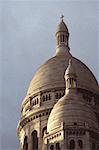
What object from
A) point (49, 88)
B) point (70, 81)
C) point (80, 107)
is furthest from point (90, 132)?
point (49, 88)

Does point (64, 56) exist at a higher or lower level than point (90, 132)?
higher

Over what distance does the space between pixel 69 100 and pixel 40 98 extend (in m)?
9.71

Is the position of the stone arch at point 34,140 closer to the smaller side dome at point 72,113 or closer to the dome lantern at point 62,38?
the smaller side dome at point 72,113

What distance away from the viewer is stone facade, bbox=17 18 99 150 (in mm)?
65500

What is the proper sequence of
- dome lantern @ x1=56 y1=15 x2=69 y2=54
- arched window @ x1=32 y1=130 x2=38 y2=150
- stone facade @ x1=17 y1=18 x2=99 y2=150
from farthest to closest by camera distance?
dome lantern @ x1=56 y1=15 x2=69 y2=54, arched window @ x1=32 y1=130 x2=38 y2=150, stone facade @ x1=17 y1=18 x2=99 y2=150

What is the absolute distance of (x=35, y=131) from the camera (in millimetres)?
76312

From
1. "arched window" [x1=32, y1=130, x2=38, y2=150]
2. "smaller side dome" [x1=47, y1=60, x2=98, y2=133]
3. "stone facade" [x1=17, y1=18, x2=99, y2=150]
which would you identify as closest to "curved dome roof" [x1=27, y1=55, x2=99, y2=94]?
"stone facade" [x1=17, y1=18, x2=99, y2=150]

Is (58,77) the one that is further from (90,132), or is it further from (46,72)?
(90,132)

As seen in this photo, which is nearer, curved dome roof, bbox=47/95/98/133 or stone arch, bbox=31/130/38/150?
curved dome roof, bbox=47/95/98/133

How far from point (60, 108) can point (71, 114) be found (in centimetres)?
165

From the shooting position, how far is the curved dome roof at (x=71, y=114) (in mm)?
66750

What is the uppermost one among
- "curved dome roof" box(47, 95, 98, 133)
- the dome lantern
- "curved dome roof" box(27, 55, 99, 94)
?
the dome lantern

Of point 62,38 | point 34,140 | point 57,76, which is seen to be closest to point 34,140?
point 34,140

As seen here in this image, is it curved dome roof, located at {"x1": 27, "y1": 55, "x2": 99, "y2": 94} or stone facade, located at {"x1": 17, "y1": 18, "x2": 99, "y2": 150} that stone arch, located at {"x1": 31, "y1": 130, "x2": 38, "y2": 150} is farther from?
curved dome roof, located at {"x1": 27, "y1": 55, "x2": 99, "y2": 94}
